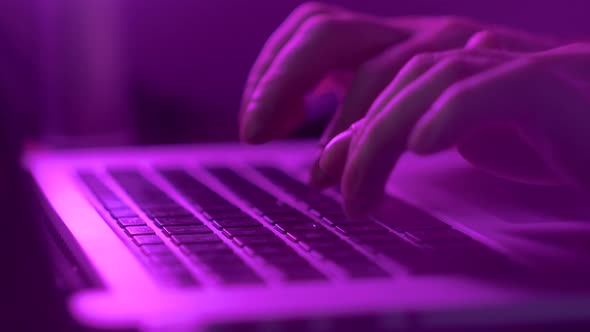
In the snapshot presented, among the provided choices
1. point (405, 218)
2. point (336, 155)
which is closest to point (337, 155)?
point (336, 155)

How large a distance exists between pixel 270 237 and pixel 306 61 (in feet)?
0.94

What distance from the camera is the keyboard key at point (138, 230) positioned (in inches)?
22.9

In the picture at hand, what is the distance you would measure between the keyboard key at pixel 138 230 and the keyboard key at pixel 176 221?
14 millimetres

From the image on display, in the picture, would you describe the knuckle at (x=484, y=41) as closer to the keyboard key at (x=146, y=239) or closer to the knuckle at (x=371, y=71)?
the knuckle at (x=371, y=71)

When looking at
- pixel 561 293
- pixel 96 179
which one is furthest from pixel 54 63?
pixel 561 293

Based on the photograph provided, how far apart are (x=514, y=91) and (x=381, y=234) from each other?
0.16m

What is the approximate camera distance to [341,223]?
626mm

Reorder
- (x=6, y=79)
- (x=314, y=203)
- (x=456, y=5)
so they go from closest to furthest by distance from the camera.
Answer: (x=314, y=203) → (x=6, y=79) → (x=456, y=5)

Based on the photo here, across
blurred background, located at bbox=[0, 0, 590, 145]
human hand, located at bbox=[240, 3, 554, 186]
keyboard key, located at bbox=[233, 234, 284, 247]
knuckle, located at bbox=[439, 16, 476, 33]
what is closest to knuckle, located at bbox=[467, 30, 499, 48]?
human hand, located at bbox=[240, 3, 554, 186]

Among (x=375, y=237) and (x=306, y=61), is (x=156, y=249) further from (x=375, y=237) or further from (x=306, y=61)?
(x=306, y=61)

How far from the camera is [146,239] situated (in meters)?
0.57

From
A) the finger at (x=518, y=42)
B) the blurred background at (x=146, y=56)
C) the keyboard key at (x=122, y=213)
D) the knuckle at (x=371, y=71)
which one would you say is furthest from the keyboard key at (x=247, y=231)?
the blurred background at (x=146, y=56)

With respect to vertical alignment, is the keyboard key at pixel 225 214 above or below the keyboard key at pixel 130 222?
below

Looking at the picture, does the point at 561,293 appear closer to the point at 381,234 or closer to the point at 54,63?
the point at 381,234
